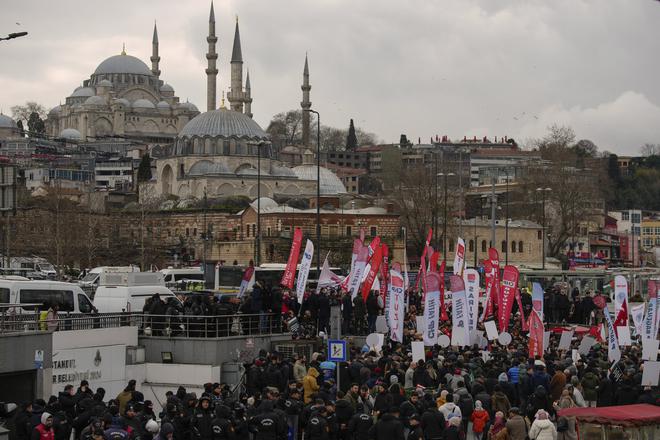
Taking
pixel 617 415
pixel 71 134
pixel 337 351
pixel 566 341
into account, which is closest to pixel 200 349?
pixel 337 351

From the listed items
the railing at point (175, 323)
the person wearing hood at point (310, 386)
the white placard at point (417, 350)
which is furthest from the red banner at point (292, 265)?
the person wearing hood at point (310, 386)

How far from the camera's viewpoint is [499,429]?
15.4 meters

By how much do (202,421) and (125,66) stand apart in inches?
5972

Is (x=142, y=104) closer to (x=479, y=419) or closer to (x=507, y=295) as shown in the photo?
(x=507, y=295)

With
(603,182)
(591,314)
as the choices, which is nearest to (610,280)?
(591,314)

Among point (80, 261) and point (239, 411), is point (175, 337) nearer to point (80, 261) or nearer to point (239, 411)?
point (239, 411)

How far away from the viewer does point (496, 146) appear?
172m

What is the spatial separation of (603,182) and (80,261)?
61.5 meters

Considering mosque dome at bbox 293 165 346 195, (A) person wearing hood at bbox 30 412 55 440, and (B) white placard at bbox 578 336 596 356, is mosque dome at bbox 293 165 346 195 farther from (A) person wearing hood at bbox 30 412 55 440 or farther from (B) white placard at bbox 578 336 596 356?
(A) person wearing hood at bbox 30 412 55 440

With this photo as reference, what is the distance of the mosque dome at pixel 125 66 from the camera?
164 metres

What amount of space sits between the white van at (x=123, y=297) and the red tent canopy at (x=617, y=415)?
37.7ft

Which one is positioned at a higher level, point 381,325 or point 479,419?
point 381,325

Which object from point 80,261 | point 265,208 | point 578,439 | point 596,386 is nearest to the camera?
point 578,439

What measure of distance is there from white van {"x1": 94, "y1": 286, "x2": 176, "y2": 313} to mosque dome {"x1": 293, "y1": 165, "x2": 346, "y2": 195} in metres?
70.6
